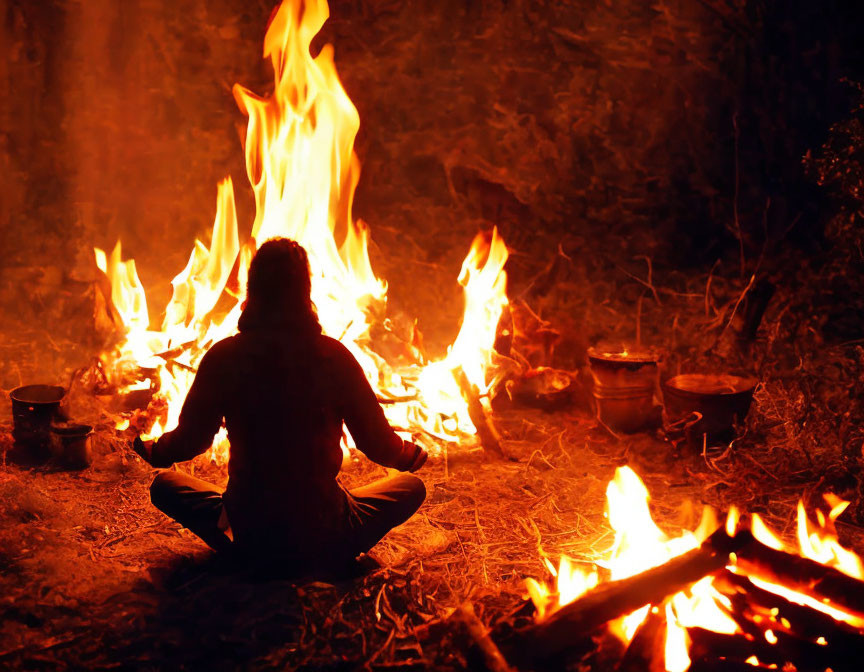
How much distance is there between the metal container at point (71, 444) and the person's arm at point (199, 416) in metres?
2.24

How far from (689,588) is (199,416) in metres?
2.26

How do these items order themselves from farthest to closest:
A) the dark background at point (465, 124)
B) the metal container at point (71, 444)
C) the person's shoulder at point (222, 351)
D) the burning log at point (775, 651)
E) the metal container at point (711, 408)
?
the dark background at point (465, 124) < the metal container at point (711, 408) < the metal container at point (71, 444) < the person's shoulder at point (222, 351) < the burning log at point (775, 651)

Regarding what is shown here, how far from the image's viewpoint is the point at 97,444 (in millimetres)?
6035

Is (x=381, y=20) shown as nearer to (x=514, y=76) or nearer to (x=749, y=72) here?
(x=514, y=76)

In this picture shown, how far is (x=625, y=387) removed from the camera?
6.44m

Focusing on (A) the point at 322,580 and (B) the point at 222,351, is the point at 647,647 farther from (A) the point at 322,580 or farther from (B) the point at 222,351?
(B) the point at 222,351

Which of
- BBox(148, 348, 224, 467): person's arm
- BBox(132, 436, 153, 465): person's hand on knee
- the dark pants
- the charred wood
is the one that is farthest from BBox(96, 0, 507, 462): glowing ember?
the charred wood

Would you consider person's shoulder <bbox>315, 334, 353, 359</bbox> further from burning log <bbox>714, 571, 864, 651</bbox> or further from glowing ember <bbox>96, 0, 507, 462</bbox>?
glowing ember <bbox>96, 0, 507, 462</bbox>

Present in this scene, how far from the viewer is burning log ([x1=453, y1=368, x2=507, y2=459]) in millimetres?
6109

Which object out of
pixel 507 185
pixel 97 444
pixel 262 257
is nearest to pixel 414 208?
pixel 507 185

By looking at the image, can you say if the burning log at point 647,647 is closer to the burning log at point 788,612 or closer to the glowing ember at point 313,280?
the burning log at point 788,612

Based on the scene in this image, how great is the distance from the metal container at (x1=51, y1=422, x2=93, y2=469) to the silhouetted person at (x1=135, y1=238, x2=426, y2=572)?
6.94 ft

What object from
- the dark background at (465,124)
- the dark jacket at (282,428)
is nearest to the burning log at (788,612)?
the dark jacket at (282,428)

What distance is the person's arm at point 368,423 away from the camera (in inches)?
147
